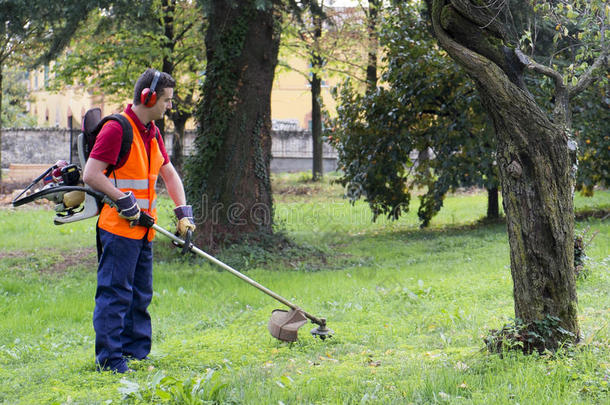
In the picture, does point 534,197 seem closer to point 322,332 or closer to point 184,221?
point 322,332

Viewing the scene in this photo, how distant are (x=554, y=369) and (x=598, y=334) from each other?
3.44 feet

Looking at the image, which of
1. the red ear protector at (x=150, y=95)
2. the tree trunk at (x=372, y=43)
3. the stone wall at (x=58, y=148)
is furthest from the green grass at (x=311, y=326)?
the stone wall at (x=58, y=148)

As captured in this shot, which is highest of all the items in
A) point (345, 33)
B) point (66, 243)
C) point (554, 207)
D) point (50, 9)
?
point (345, 33)

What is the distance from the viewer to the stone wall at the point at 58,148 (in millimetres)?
34969

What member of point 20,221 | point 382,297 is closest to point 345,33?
point 20,221

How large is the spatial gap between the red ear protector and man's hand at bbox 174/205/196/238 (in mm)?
876

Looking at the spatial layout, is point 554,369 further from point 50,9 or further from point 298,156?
point 298,156

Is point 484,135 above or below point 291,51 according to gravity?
below

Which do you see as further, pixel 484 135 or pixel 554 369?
pixel 484 135

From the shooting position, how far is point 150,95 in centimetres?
512

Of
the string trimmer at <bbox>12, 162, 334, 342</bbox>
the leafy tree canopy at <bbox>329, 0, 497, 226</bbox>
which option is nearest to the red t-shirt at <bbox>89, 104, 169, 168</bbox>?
the string trimmer at <bbox>12, 162, 334, 342</bbox>

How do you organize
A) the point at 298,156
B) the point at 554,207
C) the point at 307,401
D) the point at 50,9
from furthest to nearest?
the point at 298,156
the point at 50,9
the point at 554,207
the point at 307,401

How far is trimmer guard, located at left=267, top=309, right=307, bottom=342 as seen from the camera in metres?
5.72

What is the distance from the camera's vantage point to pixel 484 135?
516 inches
